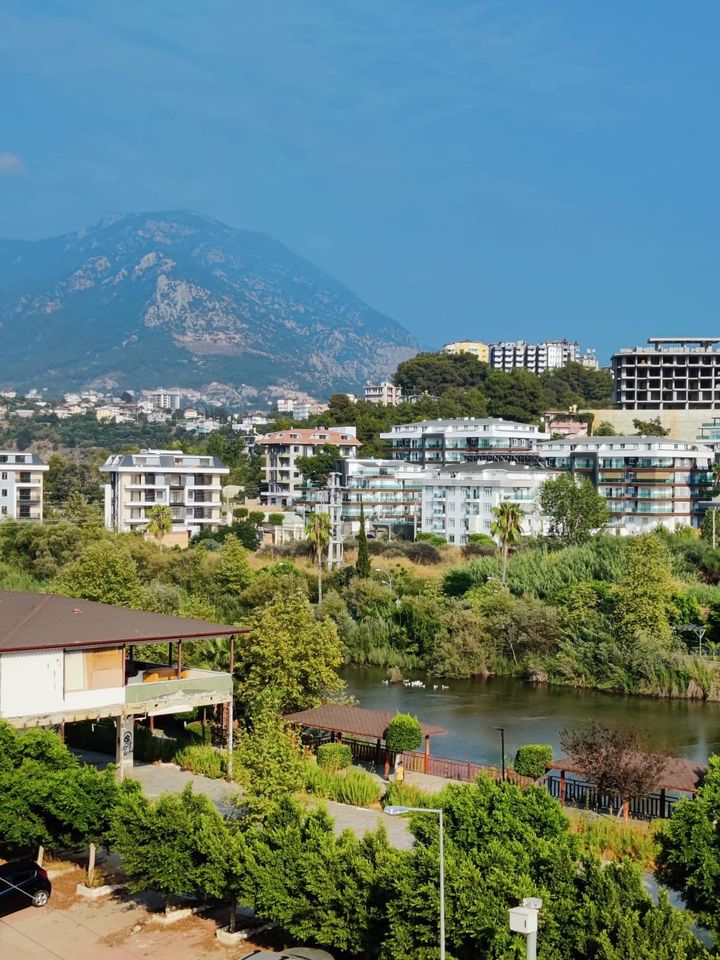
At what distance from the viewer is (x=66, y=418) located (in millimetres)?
196000

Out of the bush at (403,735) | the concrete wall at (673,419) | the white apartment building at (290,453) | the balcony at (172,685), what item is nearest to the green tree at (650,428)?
the concrete wall at (673,419)

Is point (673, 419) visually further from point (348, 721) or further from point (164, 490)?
point (348, 721)

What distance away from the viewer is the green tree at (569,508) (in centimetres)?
8094

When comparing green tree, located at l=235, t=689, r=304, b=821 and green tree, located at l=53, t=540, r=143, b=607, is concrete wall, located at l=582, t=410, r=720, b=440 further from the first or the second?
green tree, located at l=235, t=689, r=304, b=821

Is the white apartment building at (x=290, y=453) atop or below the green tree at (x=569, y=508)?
atop

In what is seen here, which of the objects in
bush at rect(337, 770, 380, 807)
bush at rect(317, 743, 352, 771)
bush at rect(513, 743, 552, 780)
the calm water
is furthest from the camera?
the calm water

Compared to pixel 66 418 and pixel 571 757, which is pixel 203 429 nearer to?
pixel 66 418

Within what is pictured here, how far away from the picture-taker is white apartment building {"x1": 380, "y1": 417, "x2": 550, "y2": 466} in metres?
107

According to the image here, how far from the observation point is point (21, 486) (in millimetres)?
94250

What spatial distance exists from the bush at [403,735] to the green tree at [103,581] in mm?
16315

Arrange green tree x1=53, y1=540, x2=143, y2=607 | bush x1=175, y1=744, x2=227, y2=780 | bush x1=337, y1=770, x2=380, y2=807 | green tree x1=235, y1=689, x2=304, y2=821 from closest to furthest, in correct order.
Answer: green tree x1=235, y1=689, x2=304, y2=821
bush x1=337, y1=770, x2=380, y2=807
bush x1=175, y1=744, x2=227, y2=780
green tree x1=53, y1=540, x2=143, y2=607

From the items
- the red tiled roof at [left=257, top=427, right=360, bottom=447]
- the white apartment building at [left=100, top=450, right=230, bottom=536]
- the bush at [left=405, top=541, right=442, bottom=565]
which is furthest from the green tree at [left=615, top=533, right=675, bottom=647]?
the red tiled roof at [left=257, top=427, right=360, bottom=447]

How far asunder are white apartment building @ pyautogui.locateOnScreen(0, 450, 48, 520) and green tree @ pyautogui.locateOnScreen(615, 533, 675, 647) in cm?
5335

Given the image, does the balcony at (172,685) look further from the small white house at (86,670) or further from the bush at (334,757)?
the bush at (334,757)
